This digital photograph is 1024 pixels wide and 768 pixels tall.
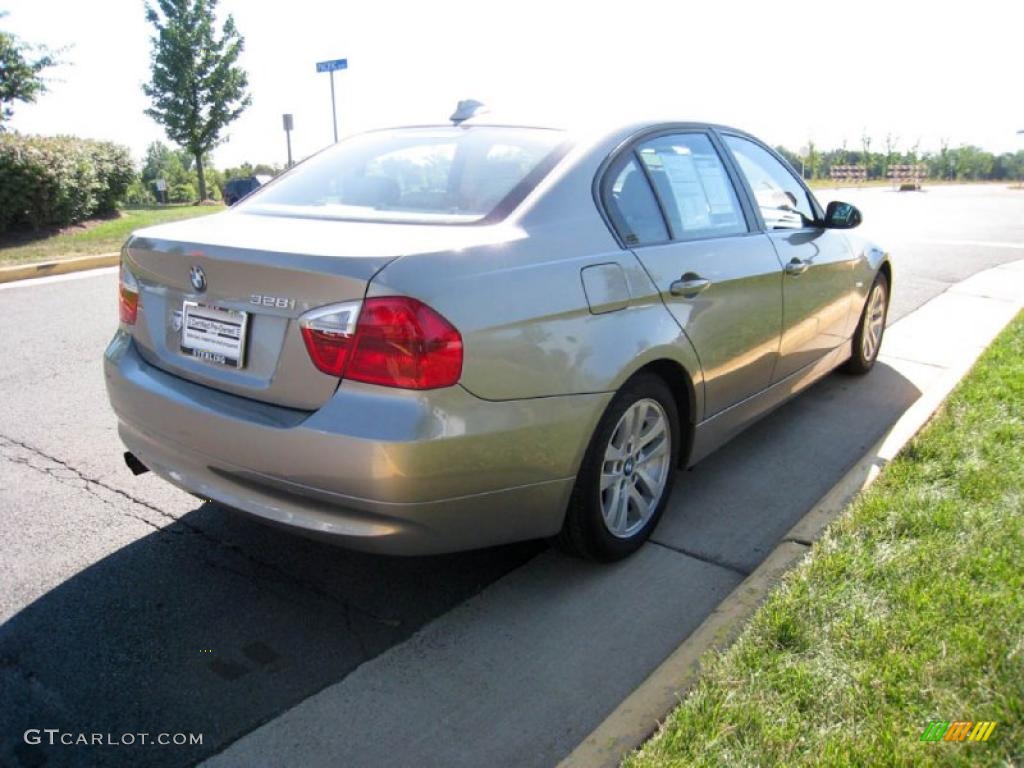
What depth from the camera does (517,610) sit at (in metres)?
3.00

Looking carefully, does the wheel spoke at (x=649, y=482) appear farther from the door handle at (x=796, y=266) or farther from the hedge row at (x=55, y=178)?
the hedge row at (x=55, y=178)

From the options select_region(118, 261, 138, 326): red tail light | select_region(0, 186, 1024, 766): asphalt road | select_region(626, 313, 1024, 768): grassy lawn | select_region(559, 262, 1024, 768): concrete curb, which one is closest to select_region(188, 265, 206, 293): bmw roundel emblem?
select_region(118, 261, 138, 326): red tail light

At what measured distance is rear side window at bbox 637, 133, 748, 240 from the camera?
3.47m

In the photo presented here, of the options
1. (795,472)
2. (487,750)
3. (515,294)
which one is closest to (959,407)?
(795,472)

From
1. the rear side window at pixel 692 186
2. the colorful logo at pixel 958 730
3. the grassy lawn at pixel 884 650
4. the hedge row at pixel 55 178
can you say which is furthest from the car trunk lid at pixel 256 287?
the hedge row at pixel 55 178

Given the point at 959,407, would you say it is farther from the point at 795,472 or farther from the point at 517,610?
the point at 517,610

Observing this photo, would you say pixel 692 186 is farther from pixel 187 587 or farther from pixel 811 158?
pixel 811 158

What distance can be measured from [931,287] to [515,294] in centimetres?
850

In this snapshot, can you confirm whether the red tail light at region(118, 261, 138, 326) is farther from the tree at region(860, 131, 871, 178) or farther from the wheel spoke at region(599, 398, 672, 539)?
the tree at region(860, 131, 871, 178)

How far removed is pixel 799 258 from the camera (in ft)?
14.1

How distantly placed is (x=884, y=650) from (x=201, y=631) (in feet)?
6.98

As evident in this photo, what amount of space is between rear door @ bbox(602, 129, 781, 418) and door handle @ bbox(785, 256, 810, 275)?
125mm

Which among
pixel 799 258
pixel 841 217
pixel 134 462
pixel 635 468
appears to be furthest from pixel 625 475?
pixel 841 217

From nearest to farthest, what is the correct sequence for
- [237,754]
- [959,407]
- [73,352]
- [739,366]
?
[237,754], [739,366], [959,407], [73,352]
